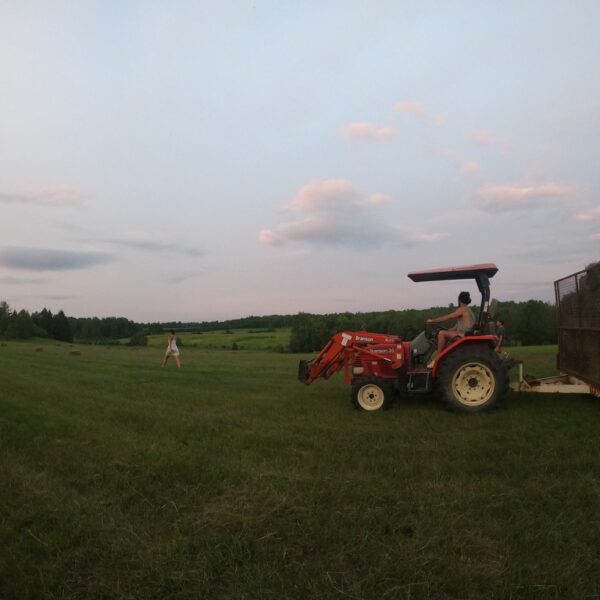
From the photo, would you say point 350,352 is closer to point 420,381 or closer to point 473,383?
point 420,381

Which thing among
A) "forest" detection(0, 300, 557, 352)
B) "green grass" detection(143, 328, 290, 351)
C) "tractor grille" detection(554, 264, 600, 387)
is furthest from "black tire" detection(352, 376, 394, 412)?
"green grass" detection(143, 328, 290, 351)

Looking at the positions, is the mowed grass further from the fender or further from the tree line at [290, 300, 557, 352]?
the tree line at [290, 300, 557, 352]

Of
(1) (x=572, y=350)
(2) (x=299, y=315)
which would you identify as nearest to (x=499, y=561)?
(1) (x=572, y=350)

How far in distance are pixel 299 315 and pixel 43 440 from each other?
4937cm

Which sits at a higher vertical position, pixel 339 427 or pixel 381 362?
pixel 381 362

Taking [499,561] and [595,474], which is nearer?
[499,561]

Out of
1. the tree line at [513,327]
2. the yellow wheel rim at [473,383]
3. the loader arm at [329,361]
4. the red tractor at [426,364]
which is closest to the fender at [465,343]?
the red tractor at [426,364]

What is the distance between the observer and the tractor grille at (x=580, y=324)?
7508mm

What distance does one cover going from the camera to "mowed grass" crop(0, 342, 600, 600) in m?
2.91

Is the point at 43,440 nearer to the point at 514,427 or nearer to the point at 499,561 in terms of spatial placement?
the point at 499,561

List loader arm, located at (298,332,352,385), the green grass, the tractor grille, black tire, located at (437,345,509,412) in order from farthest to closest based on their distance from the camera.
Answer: the green grass
loader arm, located at (298,332,352,385)
black tire, located at (437,345,509,412)
the tractor grille

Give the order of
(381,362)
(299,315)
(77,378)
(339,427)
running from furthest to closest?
(299,315) → (77,378) → (381,362) → (339,427)

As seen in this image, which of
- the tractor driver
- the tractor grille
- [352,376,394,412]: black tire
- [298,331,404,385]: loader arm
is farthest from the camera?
[298,331,404,385]: loader arm

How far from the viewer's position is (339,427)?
678 centimetres
